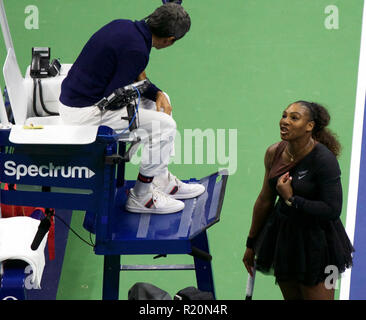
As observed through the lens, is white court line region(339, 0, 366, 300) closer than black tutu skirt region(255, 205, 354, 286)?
No

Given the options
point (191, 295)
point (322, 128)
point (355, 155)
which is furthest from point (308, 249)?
point (355, 155)

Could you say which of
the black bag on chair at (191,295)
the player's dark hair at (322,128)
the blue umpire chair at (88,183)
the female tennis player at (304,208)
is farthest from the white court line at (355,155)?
the black bag on chair at (191,295)

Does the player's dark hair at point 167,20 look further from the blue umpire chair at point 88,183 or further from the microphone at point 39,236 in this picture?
the microphone at point 39,236

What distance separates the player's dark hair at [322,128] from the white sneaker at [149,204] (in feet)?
3.15

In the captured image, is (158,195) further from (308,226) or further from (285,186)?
(308,226)

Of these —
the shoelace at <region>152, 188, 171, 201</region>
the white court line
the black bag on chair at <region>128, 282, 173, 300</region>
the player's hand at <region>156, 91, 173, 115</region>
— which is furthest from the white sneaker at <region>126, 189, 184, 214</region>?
the white court line

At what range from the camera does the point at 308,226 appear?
4.45 m

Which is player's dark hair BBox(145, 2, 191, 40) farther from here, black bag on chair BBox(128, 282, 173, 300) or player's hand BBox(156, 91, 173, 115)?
black bag on chair BBox(128, 282, 173, 300)

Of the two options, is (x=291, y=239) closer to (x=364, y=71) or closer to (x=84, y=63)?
(x=84, y=63)

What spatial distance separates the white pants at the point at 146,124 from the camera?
423 centimetres

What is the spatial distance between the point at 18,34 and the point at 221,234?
2.77 m

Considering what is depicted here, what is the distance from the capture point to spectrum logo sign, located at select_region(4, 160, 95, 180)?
398cm

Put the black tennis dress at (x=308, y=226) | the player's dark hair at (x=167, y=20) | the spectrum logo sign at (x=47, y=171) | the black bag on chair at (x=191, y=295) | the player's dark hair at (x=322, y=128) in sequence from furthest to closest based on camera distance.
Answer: the player's dark hair at (x=322, y=128) < the black tennis dress at (x=308, y=226) < the player's dark hair at (x=167, y=20) < the spectrum logo sign at (x=47, y=171) < the black bag on chair at (x=191, y=295)

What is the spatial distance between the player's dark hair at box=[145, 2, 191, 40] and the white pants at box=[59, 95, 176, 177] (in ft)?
1.50
